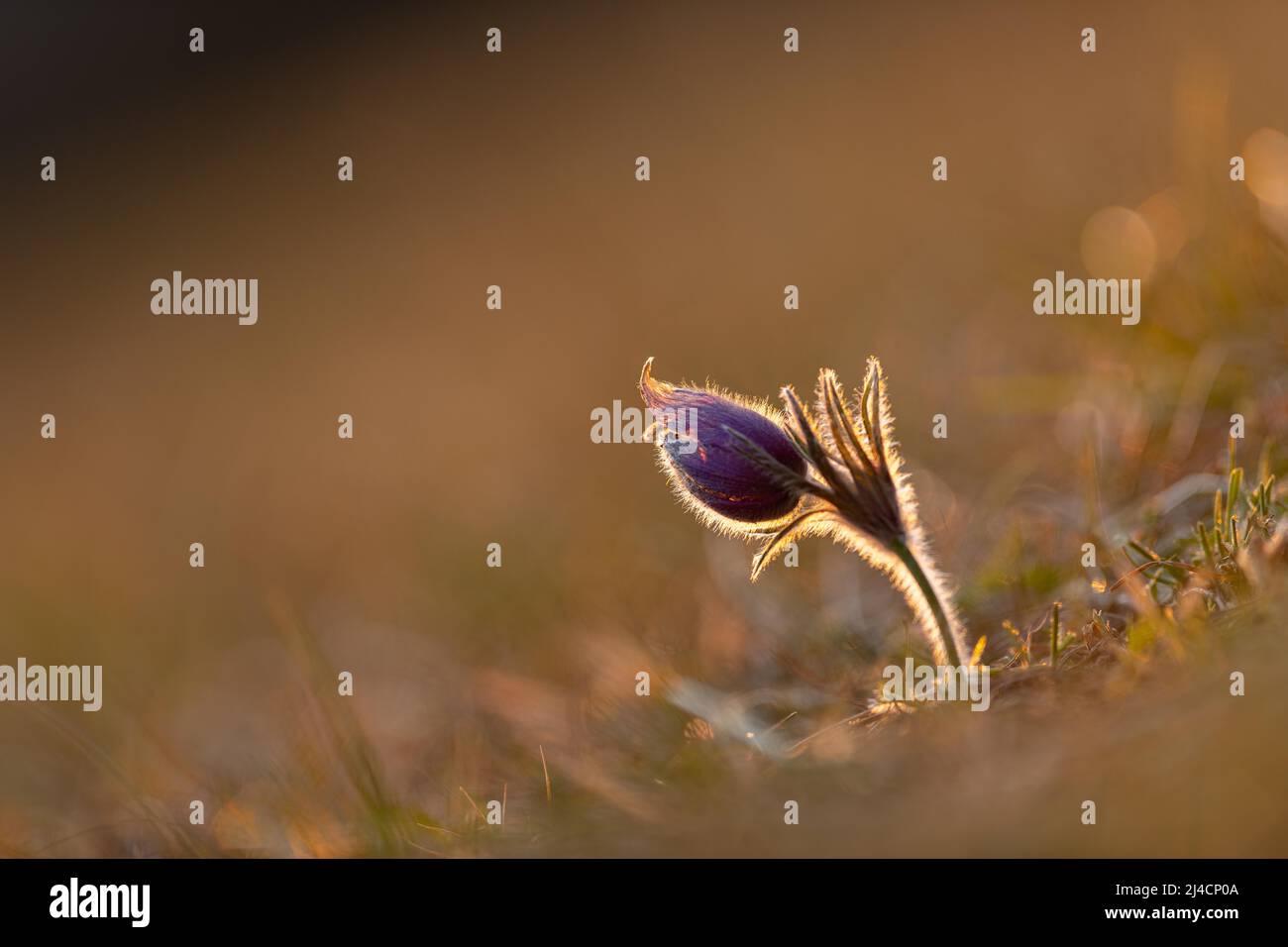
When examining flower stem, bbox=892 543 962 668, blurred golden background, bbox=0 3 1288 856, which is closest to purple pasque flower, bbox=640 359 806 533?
flower stem, bbox=892 543 962 668

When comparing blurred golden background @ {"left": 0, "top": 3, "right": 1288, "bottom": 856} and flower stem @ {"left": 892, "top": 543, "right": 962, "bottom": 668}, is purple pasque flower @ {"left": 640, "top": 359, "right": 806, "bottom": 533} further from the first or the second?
blurred golden background @ {"left": 0, "top": 3, "right": 1288, "bottom": 856}

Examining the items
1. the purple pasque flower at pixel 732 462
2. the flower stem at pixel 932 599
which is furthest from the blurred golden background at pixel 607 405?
the purple pasque flower at pixel 732 462

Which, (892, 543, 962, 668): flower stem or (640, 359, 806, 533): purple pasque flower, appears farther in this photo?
(640, 359, 806, 533): purple pasque flower

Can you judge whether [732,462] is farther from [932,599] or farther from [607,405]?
[607,405]

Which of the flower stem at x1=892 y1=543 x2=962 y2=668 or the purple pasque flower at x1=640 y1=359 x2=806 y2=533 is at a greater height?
the purple pasque flower at x1=640 y1=359 x2=806 y2=533

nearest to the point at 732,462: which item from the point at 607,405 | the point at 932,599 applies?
the point at 932,599
